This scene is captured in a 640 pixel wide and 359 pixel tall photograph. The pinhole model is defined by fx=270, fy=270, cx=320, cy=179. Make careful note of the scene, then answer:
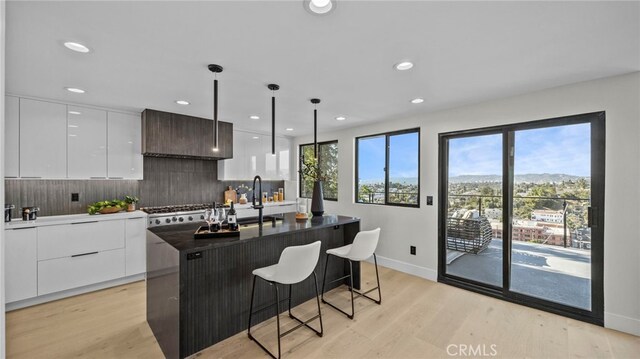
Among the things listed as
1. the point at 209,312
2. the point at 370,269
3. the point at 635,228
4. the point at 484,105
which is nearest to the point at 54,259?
the point at 209,312

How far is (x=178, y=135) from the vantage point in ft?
12.7

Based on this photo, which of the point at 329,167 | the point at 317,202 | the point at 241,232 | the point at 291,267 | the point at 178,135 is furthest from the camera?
the point at 329,167

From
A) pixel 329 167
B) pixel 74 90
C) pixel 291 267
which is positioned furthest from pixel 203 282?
pixel 329 167

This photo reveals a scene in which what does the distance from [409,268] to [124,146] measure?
4338 mm

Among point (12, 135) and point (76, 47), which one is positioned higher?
point (76, 47)

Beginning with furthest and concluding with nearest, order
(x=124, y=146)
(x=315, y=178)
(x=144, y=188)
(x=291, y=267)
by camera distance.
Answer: (x=144, y=188) → (x=124, y=146) → (x=315, y=178) → (x=291, y=267)

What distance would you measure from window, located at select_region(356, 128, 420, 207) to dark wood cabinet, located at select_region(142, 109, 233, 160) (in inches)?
92.3

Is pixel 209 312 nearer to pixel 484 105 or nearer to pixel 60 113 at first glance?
pixel 60 113

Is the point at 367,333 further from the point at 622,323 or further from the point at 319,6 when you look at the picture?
the point at 319,6

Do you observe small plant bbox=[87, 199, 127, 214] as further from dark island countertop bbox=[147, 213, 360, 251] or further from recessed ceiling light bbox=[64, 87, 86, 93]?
dark island countertop bbox=[147, 213, 360, 251]

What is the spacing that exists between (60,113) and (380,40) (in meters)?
3.78

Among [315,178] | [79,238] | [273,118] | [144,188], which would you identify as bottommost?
[79,238]

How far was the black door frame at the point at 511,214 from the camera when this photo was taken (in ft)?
8.23

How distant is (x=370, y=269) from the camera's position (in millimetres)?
4086
